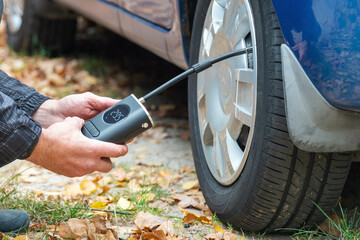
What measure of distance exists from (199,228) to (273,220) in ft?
0.91

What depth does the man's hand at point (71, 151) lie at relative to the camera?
1.33 meters

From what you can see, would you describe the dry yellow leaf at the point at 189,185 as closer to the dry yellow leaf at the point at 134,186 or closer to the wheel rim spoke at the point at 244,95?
the dry yellow leaf at the point at 134,186

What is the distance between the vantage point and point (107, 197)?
77.7 inches

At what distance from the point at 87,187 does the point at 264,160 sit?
3.07 feet

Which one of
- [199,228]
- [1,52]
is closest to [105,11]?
[199,228]

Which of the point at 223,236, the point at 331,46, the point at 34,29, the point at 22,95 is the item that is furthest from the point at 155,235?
the point at 34,29

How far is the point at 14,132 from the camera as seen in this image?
1.33 metres

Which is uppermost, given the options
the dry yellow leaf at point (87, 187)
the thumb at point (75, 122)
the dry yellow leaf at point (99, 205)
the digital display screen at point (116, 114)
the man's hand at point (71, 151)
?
the digital display screen at point (116, 114)

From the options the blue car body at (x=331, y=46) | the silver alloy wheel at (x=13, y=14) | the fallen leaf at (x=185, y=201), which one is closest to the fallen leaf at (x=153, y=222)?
the fallen leaf at (x=185, y=201)

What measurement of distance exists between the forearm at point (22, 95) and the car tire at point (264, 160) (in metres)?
0.61

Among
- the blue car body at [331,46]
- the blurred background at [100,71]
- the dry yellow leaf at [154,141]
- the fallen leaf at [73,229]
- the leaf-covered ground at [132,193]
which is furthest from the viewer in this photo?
the blurred background at [100,71]

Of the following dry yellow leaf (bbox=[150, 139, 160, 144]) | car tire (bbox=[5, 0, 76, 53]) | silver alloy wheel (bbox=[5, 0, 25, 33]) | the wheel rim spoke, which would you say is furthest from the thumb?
silver alloy wheel (bbox=[5, 0, 25, 33])

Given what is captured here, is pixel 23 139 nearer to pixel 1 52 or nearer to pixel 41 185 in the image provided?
pixel 41 185

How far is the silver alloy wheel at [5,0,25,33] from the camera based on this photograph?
174 inches
